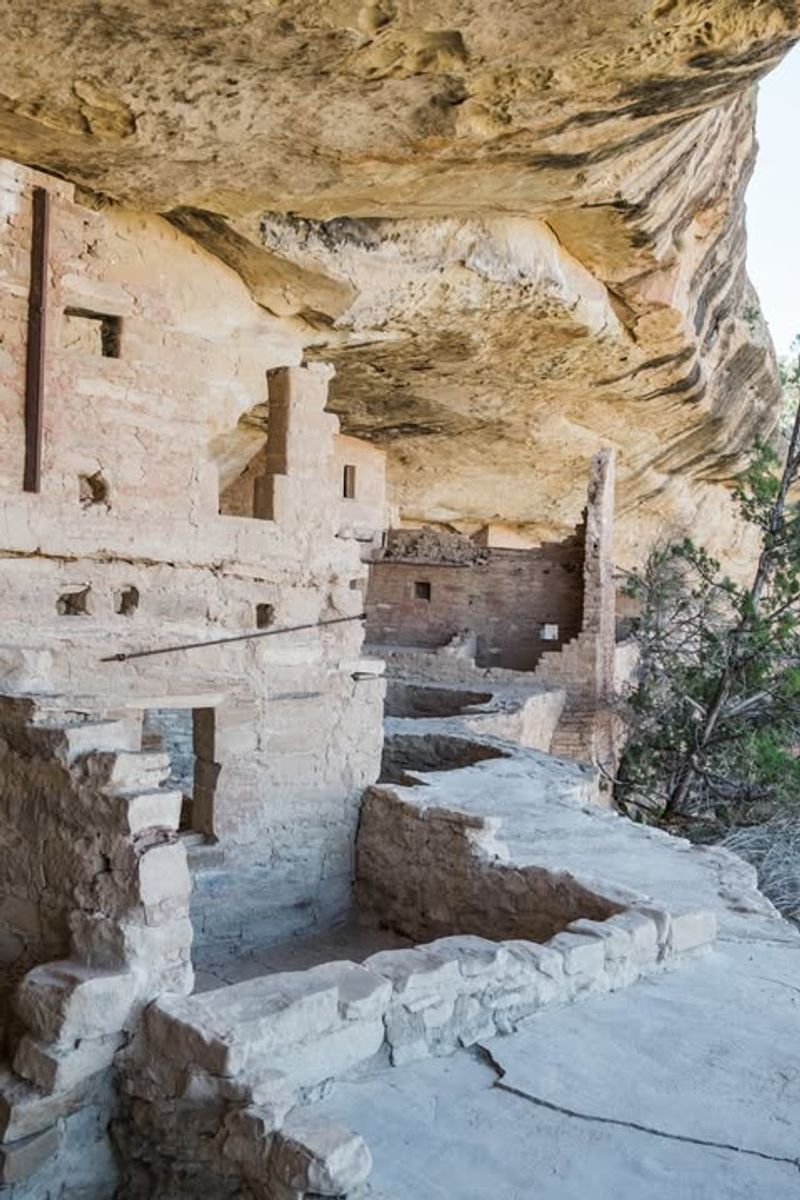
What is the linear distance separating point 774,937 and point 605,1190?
7.86 feet

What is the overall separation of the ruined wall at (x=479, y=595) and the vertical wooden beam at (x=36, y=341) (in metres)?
10.0

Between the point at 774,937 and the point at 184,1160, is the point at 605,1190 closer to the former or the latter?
the point at 184,1160

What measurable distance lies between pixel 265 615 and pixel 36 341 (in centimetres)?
189

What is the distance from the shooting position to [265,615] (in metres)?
5.93

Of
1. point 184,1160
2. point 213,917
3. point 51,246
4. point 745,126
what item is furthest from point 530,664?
point 184,1160

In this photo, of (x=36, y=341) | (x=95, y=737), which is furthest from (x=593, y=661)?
(x=95, y=737)

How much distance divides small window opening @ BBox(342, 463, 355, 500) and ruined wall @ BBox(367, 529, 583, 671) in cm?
134

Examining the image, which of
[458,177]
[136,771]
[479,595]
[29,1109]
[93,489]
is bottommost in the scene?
[29,1109]

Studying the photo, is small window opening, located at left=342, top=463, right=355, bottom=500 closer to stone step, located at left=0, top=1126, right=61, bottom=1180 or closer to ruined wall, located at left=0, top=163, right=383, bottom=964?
ruined wall, located at left=0, top=163, right=383, bottom=964

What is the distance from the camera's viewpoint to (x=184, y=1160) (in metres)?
3.04

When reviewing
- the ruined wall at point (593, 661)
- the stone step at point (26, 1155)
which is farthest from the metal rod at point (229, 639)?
the ruined wall at point (593, 661)

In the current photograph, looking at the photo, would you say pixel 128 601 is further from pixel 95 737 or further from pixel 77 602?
pixel 95 737

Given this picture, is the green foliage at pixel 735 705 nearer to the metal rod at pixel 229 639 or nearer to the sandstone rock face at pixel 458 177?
the sandstone rock face at pixel 458 177

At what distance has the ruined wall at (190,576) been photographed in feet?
A: 16.8
